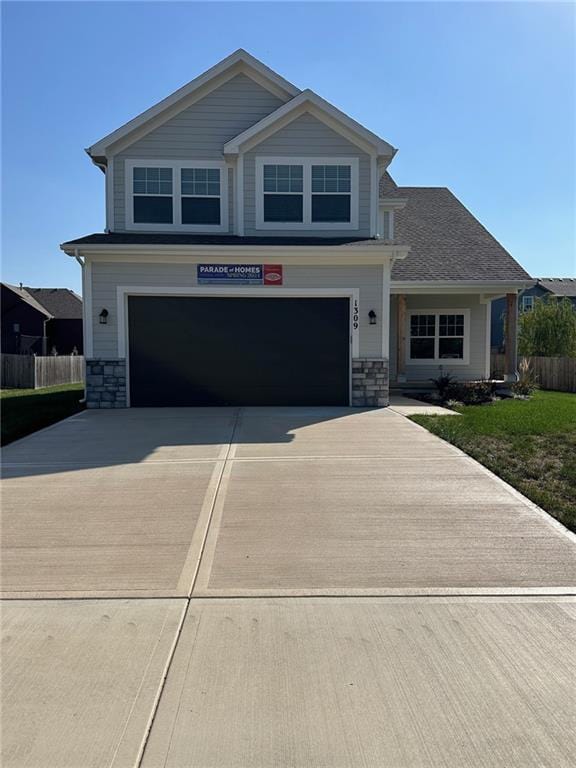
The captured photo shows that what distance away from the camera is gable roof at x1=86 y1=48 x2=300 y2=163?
13.7m

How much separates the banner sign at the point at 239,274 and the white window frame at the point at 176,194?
70.9 inches

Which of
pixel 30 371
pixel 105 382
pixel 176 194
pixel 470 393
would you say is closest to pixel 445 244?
pixel 470 393

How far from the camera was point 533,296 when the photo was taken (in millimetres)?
42125

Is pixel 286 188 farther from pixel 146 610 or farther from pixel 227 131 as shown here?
pixel 146 610

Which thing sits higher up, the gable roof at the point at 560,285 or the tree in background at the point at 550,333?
the gable roof at the point at 560,285

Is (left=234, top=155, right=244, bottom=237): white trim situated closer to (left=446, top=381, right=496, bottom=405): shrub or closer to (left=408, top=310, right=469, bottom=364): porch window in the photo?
(left=446, top=381, right=496, bottom=405): shrub

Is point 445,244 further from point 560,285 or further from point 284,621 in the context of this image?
point 560,285

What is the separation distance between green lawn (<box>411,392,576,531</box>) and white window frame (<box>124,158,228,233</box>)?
7033 millimetres

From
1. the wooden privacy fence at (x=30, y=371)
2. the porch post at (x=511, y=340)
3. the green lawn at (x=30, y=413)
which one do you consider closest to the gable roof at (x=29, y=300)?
the wooden privacy fence at (x=30, y=371)

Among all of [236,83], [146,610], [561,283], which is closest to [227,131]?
[236,83]

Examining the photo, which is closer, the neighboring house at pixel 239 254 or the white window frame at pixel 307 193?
the neighboring house at pixel 239 254

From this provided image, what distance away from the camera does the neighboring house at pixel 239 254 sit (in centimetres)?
1267

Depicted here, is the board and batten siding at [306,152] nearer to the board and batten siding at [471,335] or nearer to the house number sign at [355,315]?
the house number sign at [355,315]

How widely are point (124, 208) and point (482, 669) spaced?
1325 cm
